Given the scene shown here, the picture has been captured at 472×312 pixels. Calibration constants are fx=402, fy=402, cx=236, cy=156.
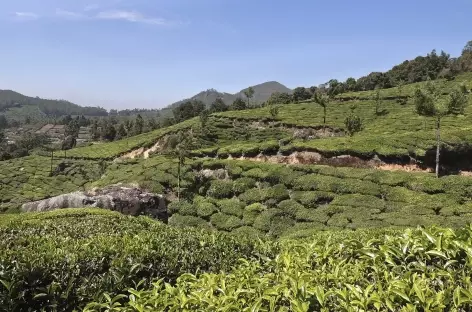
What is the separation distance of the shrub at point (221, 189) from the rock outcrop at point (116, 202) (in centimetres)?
406

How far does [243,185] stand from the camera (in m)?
32.4

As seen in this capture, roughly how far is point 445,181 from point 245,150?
63.4 ft

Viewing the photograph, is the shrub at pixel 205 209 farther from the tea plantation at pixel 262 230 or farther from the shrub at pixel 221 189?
the shrub at pixel 221 189

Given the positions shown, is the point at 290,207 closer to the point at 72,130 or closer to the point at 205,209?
the point at 205,209

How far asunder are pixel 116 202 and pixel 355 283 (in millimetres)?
26823

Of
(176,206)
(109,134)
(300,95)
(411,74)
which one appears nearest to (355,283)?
(176,206)

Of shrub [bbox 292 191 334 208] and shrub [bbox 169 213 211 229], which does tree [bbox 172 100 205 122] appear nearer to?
shrub [bbox 169 213 211 229]

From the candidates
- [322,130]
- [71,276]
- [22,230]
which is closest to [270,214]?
[22,230]

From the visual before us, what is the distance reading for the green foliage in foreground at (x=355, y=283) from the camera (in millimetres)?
4324

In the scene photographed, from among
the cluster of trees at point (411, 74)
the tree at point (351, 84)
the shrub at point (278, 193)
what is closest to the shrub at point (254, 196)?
the shrub at point (278, 193)

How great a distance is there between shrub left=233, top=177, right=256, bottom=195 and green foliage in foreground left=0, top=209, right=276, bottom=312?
23000 mm

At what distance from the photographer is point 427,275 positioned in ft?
15.8

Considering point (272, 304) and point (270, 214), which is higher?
point (272, 304)

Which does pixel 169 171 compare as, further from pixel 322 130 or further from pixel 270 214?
pixel 322 130
